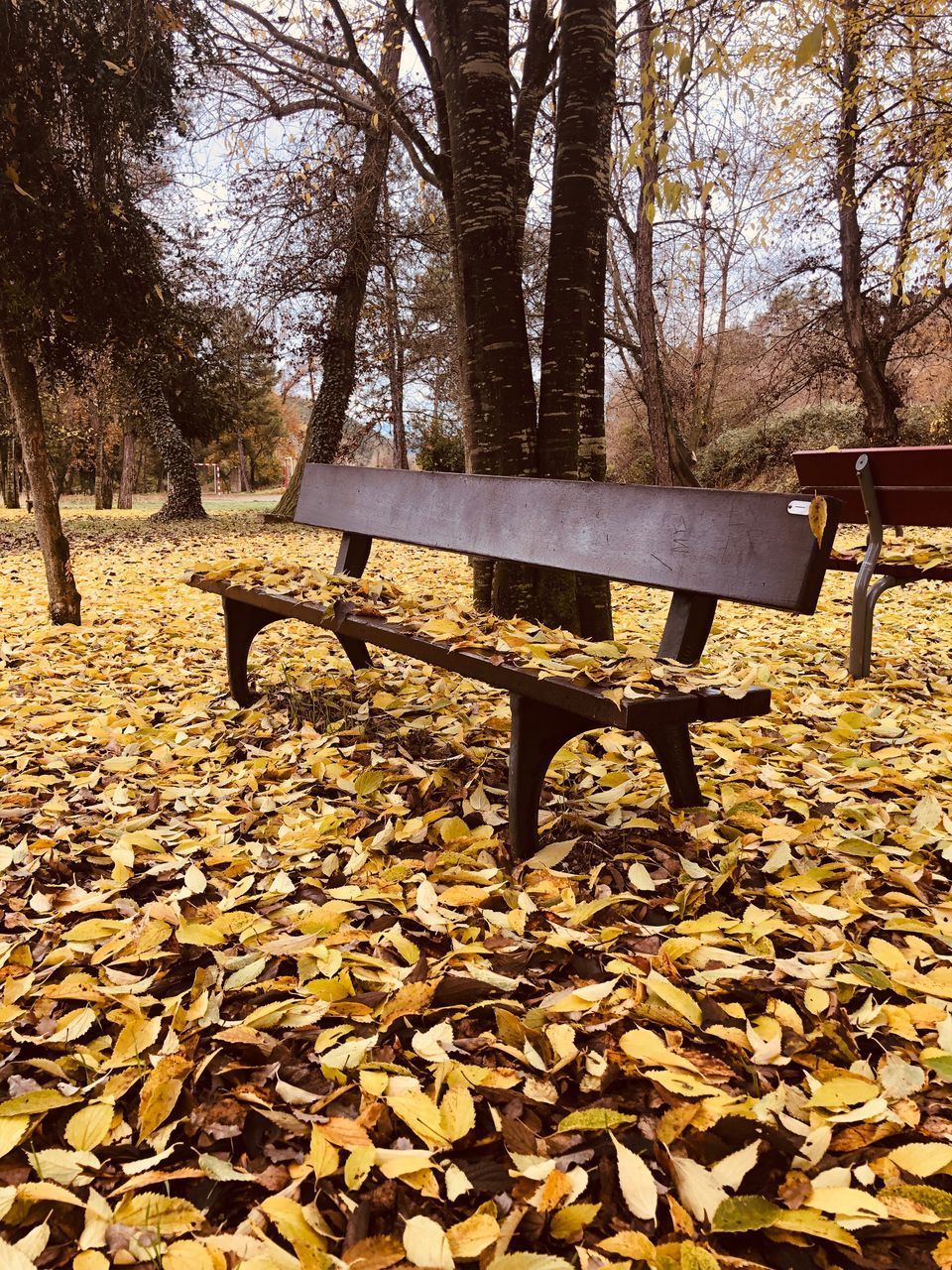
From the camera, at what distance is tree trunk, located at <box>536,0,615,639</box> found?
4293 mm

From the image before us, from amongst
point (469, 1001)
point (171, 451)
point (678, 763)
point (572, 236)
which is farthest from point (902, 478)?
point (171, 451)

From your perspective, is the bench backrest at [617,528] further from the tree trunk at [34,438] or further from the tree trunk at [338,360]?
the tree trunk at [338,360]

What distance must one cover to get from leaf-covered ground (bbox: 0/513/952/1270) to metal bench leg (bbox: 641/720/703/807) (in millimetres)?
98

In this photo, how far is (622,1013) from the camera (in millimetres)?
1767

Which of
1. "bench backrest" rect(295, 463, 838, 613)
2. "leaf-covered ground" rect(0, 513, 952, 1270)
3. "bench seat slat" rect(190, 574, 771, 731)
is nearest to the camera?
"leaf-covered ground" rect(0, 513, 952, 1270)

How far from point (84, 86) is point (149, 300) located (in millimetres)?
1334

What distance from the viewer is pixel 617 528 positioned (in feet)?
9.34

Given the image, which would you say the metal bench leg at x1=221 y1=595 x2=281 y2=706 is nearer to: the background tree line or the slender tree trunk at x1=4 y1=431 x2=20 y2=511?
the background tree line

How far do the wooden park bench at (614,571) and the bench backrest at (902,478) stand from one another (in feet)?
5.08

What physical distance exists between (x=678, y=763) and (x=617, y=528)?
785 millimetres

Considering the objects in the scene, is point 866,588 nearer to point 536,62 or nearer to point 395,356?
point 536,62

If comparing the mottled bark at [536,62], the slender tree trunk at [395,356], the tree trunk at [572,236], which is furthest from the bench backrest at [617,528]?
the slender tree trunk at [395,356]

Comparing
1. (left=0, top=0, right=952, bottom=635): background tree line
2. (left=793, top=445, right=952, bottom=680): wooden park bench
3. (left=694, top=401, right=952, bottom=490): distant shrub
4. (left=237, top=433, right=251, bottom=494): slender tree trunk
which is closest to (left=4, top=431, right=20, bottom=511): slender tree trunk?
(left=0, top=0, right=952, bottom=635): background tree line

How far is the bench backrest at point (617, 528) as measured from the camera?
231cm
